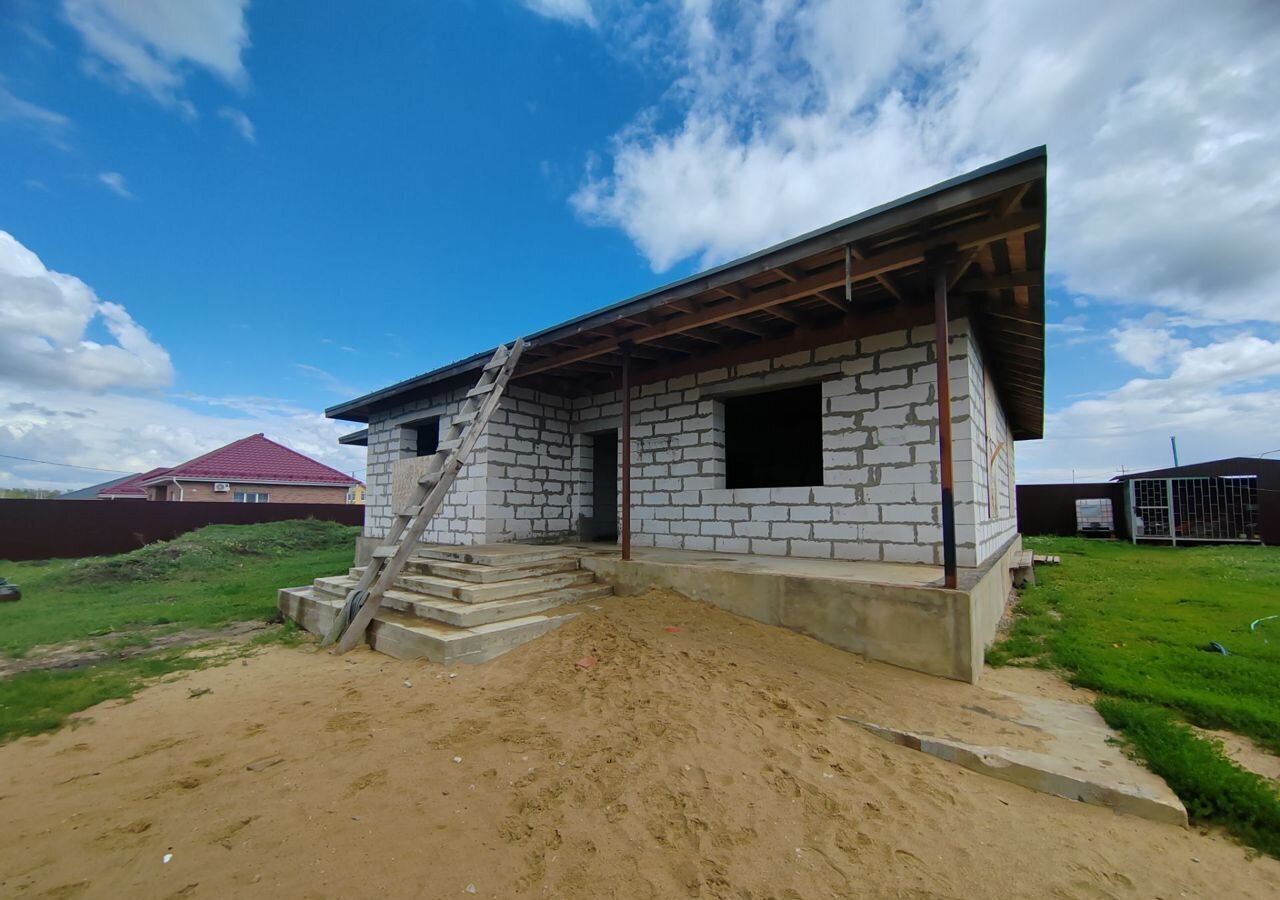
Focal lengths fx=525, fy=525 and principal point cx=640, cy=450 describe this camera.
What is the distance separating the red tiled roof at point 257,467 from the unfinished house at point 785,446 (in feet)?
52.8

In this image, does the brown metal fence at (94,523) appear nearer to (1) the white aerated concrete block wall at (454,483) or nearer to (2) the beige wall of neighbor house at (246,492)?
(2) the beige wall of neighbor house at (246,492)

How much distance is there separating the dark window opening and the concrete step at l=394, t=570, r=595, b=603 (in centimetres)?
435

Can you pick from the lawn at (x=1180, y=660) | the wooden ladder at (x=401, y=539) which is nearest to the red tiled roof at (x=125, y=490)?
the wooden ladder at (x=401, y=539)

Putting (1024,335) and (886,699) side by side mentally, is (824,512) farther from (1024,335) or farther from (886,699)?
(1024,335)

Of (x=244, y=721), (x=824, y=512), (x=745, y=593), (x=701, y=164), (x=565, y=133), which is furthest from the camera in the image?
(x=565, y=133)

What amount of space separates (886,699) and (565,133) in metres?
11.1

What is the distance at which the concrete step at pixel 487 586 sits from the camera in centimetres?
491

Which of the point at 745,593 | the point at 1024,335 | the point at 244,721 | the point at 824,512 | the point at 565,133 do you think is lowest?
the point at 244,721

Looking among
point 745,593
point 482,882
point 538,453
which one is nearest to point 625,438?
point 745,593

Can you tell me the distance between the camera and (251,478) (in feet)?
68.3

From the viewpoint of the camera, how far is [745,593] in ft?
15.2


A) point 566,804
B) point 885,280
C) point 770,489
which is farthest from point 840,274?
point 566,804

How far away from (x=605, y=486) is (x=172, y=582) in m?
8.63

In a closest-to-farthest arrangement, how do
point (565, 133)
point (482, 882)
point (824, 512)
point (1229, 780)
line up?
point (482, 882) < point (1229, 780) < point (824, 512) < point (565, 133)
